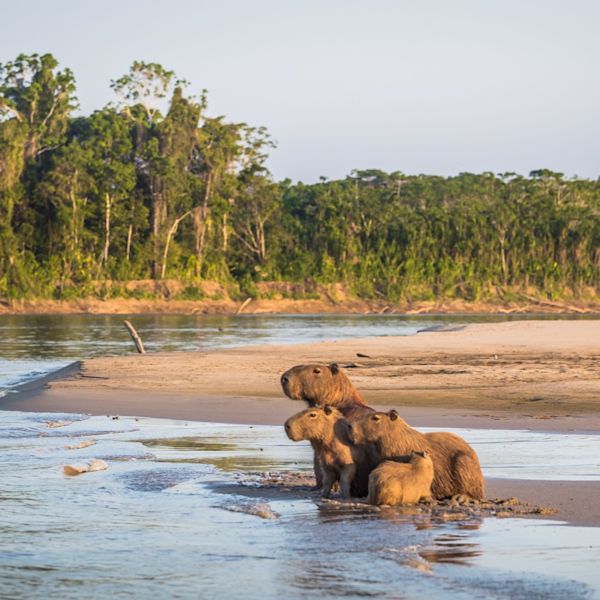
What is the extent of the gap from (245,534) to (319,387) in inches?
76.6

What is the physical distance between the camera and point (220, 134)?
80250 millimetres

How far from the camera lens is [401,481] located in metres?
8.94

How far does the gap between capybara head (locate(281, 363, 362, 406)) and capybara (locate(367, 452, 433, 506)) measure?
102 centimetres

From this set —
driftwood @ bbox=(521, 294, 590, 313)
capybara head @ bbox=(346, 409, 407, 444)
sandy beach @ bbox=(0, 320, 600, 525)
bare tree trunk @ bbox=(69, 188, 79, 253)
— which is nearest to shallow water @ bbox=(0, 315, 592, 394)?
sandy beach @ bbox=(0, 320, 600, 525)

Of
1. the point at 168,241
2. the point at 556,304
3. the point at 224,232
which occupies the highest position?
the point at 224,232

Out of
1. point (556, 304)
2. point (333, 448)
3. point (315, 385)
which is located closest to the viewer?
point (333, 448)

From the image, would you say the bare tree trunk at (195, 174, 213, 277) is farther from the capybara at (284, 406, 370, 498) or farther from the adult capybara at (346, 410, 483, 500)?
the adult capybara at (346, 410, 483, 500)

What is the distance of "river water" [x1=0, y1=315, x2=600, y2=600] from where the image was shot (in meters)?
6.73

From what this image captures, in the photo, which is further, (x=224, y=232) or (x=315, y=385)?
(x=224, y=232)

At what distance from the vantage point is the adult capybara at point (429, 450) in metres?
9.12

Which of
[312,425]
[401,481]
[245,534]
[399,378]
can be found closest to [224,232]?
[399,378]

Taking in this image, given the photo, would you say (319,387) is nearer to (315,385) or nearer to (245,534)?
(315,385)

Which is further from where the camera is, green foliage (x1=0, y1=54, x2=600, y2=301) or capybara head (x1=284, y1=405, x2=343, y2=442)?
green foliage (x1=0, y1=54, x2=600, y2=301)

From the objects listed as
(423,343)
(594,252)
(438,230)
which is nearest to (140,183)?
(438,230)
